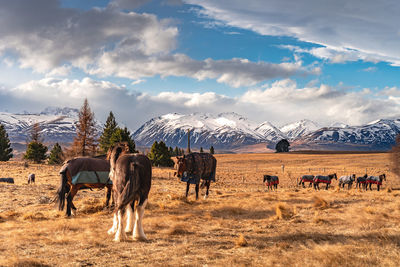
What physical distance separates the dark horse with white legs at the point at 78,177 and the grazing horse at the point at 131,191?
395 centimetres

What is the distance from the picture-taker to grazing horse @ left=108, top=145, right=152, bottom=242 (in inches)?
335

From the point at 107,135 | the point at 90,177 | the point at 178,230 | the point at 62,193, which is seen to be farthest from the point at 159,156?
the point at 178,230

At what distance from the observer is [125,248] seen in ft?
25.2

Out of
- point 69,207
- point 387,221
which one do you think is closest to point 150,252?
point 69,207

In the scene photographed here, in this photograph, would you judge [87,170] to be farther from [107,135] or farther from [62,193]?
[107,135]

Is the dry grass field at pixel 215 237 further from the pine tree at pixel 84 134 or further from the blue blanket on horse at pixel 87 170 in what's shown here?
the pine tree at pixel 84 134

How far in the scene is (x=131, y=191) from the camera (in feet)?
28.1

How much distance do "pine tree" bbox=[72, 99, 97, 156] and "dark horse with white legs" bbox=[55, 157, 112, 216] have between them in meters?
38.7

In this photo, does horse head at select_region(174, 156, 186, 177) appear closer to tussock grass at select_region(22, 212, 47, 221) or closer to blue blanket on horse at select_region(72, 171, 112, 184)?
blue blanket on horse at select_region(72, 171, 112, 184)

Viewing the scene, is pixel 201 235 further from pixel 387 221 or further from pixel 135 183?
pixel 387 221

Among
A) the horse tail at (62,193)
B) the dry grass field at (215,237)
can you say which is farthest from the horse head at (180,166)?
the horse tail at (62,193)

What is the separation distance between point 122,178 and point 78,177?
15.0 ft

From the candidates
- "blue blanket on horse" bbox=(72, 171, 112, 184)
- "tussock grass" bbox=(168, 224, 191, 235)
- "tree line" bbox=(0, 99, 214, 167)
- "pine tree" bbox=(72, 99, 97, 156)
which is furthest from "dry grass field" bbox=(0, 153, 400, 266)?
"pine tree" bbox=(72, 99, 97, 156)

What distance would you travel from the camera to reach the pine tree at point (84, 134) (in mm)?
49688
